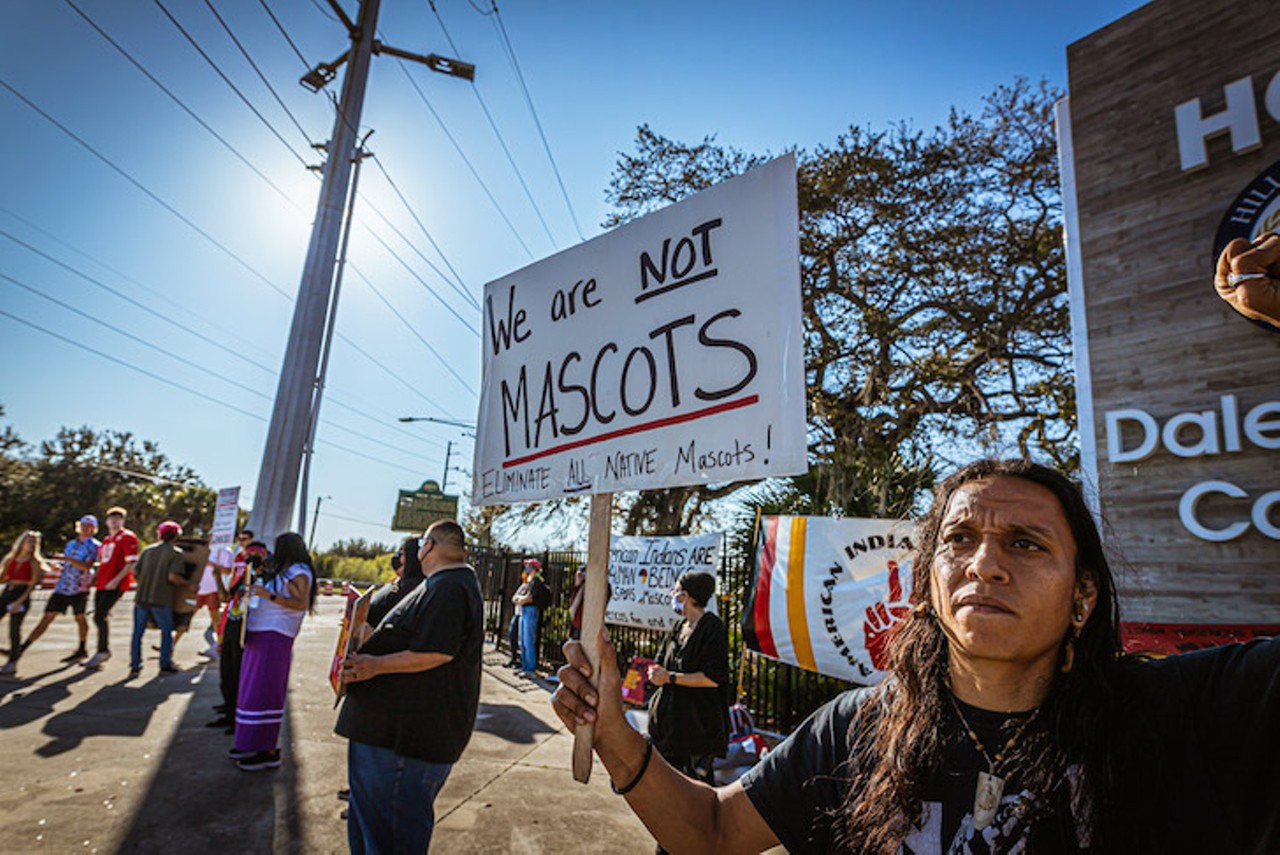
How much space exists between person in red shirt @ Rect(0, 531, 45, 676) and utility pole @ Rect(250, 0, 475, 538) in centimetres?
275

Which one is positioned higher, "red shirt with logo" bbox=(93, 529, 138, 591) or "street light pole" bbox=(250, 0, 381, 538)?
"street light pole" bbox=(250, 0, 381, 538)

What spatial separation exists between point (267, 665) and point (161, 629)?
14.9ft

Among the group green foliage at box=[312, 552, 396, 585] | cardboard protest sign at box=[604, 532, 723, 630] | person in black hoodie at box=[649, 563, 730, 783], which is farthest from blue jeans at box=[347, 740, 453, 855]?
green foliage at box=[312, 552, 396, 585]

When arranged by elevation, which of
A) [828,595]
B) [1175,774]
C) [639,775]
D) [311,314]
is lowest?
[639,775]

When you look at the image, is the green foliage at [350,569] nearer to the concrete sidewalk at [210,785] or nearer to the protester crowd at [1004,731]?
the concrete sidewalk at [210,785]

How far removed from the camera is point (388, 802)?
2.85 metres

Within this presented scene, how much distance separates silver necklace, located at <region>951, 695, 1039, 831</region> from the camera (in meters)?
1.24

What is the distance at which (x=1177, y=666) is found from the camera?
134 cm

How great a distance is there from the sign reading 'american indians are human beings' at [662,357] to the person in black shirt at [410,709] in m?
0.89

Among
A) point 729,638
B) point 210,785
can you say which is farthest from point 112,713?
point 729,638

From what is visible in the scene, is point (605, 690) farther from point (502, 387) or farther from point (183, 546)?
point (183, 546)

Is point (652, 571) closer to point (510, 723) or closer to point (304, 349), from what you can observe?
point (510, 723)

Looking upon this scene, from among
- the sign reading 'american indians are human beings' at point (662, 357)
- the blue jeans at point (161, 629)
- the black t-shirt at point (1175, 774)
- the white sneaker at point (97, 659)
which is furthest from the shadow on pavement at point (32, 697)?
the black t-shirt at point (1175, 774)

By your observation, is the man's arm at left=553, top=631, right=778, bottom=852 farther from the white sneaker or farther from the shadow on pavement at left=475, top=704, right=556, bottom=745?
the white sneaker
